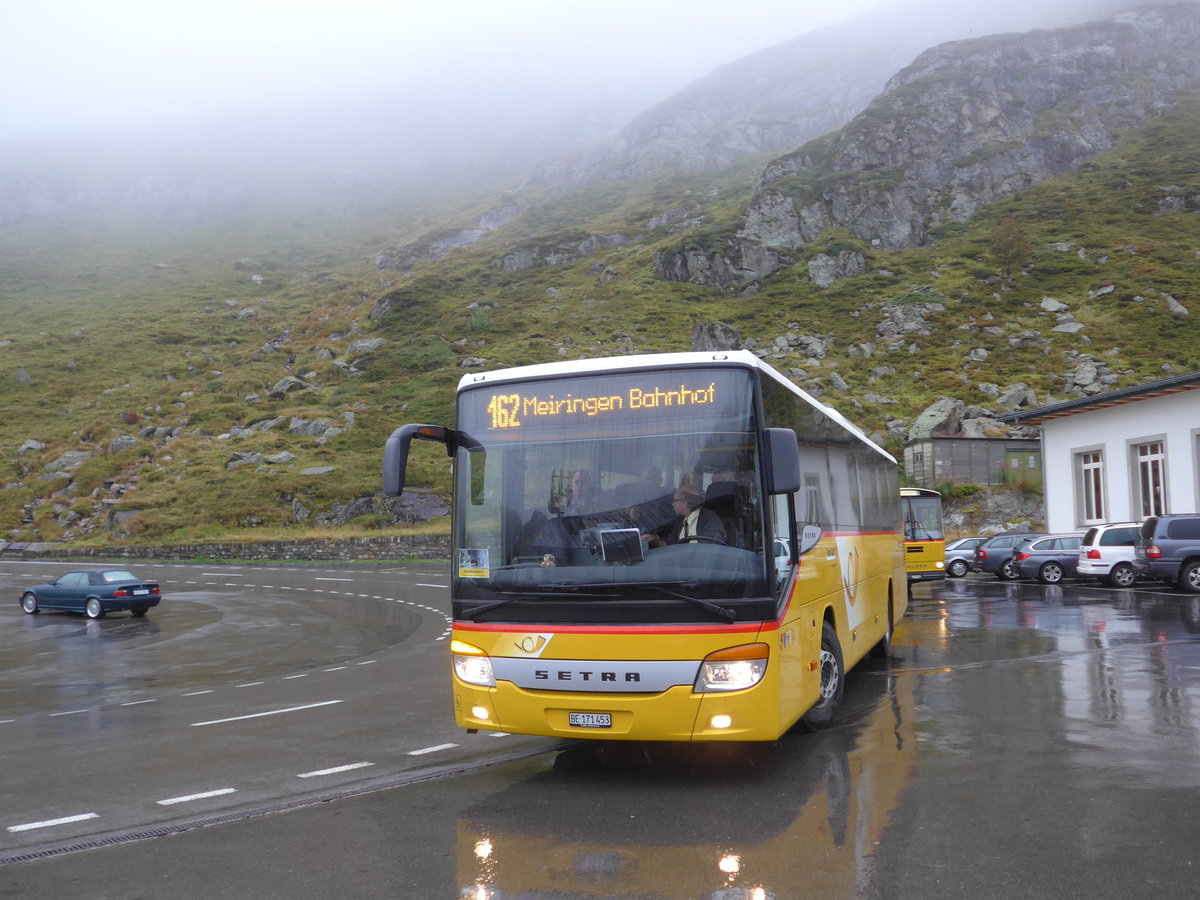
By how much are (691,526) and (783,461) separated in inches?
28.7

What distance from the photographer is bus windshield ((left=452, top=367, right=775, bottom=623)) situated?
6.18m

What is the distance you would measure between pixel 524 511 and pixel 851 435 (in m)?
5.12

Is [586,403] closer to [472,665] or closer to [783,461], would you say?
[783,461]

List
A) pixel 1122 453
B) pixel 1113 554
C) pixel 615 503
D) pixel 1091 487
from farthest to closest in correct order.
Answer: pixel 1091 487 → pixel 1122 453 → pixel 1113 554 → pixel 615 503

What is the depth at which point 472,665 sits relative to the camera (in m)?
6.68

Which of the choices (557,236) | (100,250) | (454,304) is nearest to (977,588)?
(454,304)

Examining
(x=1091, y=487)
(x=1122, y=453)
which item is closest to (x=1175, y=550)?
(x=1122, y=453)

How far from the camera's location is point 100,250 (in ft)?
502

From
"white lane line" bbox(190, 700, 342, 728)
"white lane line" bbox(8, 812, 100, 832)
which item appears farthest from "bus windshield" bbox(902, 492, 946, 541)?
"white lane line" bbox(8, 812, 100, 832)

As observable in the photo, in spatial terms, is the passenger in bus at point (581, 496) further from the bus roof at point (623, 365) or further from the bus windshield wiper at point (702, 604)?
the bus roof at point (623, 365)

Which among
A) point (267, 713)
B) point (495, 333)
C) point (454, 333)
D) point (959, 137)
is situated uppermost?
point (959, 137)

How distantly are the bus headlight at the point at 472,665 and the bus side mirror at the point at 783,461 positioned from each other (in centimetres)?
228

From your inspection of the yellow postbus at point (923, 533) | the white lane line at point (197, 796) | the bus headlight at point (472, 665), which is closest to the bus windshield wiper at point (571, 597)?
the bus headlight at point (472, 665)

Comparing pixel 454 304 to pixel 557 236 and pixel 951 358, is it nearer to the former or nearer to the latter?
pixel 557 236
